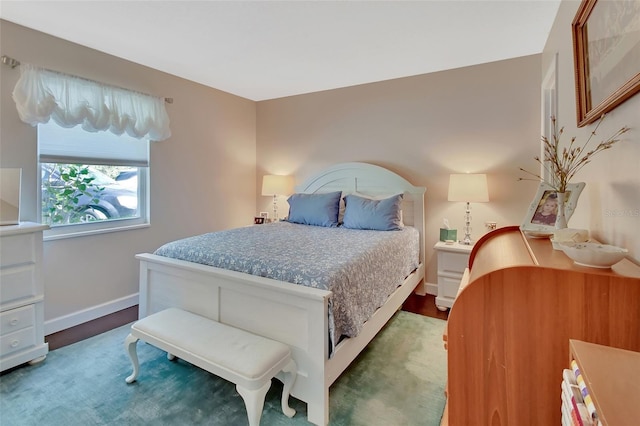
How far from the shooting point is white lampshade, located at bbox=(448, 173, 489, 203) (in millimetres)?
2861

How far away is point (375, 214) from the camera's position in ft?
10.1

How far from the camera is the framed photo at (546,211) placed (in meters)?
1.25

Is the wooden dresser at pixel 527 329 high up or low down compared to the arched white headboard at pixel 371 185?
down

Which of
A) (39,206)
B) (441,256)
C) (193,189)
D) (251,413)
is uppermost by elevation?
(193,189)

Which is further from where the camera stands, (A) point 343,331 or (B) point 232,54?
(B) point 232,54

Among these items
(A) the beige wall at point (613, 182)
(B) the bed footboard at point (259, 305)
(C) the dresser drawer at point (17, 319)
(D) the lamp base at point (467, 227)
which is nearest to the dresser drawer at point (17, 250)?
(C) the dresser drawer at point (17, 319)

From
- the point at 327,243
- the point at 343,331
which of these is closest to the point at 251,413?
the point at 343,331

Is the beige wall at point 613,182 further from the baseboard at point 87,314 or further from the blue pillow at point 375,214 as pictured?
the baseboard at point 87,314

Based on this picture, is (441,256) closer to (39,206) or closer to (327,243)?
(327,243)

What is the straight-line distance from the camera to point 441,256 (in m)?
2.98

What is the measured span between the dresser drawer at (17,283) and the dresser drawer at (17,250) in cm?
5

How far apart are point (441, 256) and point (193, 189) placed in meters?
2.83

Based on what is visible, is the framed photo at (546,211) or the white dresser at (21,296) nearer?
the framed photo at (546,211)

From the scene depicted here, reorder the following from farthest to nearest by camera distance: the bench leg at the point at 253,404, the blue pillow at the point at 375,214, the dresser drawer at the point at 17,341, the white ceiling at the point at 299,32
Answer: the blue pillow at the point at 375,214 → the white ceiling at the point at 299,32 → the dresser drawer at the point at 17,341 → the bench leg at the point at 253,404
